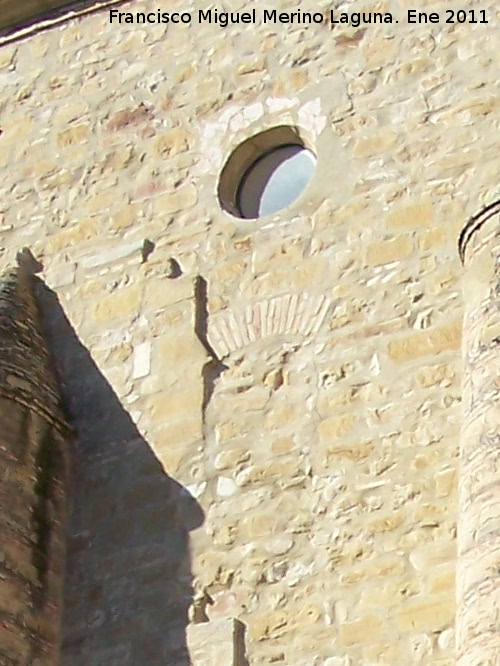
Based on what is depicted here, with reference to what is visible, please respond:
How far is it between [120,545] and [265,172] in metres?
1.86

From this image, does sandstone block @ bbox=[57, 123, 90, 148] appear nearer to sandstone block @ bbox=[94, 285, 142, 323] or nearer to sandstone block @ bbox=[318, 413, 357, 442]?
sandstone block @ bbox=[94, 285, 142, 323]

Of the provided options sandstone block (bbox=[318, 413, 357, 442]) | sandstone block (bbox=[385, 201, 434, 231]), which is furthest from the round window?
sandstone block (bbox=[318, 413, 357, 442])

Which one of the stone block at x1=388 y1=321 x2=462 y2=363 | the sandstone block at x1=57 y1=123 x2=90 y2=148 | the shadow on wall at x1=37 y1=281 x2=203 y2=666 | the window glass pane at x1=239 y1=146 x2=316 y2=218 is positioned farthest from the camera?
the sandstone block at x1=57 y1=123 x2=90 y2=148

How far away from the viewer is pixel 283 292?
802 cm

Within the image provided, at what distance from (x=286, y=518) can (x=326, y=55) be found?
2.23 metres

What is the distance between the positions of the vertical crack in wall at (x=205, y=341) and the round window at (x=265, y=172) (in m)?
0.41

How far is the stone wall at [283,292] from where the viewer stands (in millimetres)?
7324

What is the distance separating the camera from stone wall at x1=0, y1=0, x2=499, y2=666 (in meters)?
7.32

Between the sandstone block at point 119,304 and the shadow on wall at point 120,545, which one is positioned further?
the sandstone block at point 119,304

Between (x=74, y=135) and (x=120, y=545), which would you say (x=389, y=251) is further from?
(x=74, y=135)

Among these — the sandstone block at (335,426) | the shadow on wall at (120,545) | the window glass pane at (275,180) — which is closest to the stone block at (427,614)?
the sandstone block at (335,426)

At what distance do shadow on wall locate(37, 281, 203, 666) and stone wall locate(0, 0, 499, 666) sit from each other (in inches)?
0.9

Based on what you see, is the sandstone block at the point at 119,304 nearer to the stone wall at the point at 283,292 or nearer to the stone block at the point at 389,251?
the stone wall at the point at 283,292

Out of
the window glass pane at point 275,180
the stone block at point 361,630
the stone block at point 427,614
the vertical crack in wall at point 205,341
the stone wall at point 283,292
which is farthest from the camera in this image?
the window glass pane at point 275,180
